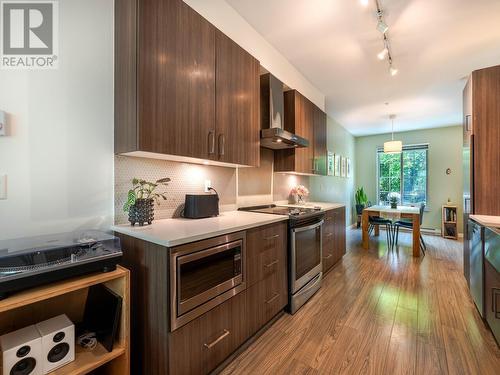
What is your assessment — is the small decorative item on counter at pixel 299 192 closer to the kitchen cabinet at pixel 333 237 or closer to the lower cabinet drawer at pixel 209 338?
the kitchen cabinet at pixel 333 237

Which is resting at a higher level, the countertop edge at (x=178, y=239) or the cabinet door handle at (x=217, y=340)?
the countertop edge at (x=178, y=239)

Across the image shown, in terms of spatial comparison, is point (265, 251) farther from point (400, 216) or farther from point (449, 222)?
point (449, 222)

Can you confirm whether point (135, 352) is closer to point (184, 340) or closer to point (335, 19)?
point (184, 340)

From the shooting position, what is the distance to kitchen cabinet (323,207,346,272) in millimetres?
3049

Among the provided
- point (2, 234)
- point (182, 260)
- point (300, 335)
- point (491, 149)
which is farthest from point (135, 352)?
point (491, 149)

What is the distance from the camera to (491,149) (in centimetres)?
225

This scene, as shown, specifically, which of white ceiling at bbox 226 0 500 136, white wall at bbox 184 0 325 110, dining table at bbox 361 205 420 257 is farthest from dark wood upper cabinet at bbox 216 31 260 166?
dining table at bbox 361 205 420 257

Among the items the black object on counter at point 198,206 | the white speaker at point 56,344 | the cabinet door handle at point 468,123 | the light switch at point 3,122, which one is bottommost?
the white speaker at point 56,344

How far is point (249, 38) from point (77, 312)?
Result: 109 inches

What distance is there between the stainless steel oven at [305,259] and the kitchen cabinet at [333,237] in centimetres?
31

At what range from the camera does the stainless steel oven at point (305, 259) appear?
85.7 inches

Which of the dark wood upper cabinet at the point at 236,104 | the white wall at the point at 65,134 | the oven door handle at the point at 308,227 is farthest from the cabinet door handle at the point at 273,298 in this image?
the white wall at the point at 65,134

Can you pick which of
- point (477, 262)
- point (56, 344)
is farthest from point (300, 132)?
point (56, 344)

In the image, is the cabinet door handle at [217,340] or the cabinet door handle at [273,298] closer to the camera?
the cabinet door handle at [217,340]
